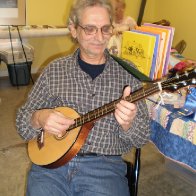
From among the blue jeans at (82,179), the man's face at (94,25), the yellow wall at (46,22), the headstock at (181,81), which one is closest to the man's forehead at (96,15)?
the man's face at (94,25)

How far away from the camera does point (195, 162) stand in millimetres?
1092

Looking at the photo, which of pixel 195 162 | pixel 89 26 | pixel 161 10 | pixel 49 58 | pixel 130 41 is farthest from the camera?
pixel 161 10

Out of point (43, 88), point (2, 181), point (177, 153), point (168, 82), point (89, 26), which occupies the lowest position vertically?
point (2, 181)

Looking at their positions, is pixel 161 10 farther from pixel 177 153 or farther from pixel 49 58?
pixel 177 153

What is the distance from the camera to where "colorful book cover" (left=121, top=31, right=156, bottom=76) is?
138 centimetres

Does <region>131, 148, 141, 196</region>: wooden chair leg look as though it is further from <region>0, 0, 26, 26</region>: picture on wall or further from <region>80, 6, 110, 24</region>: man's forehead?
<region>0, 0, 26, 26</region>: picture on wall

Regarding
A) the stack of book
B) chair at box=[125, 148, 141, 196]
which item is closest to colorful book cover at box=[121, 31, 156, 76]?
the stack of book

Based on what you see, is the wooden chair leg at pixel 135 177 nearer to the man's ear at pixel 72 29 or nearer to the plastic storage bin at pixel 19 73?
the man's ear at pixel 72 29

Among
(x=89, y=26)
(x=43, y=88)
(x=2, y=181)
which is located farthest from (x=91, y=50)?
(x=2, y=181)

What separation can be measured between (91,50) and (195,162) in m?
0.59

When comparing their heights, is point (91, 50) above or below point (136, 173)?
above

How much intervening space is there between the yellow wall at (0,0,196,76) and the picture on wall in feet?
Result: 1.32

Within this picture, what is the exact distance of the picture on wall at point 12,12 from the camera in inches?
130

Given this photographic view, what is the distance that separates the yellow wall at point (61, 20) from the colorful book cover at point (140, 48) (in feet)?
8.14
